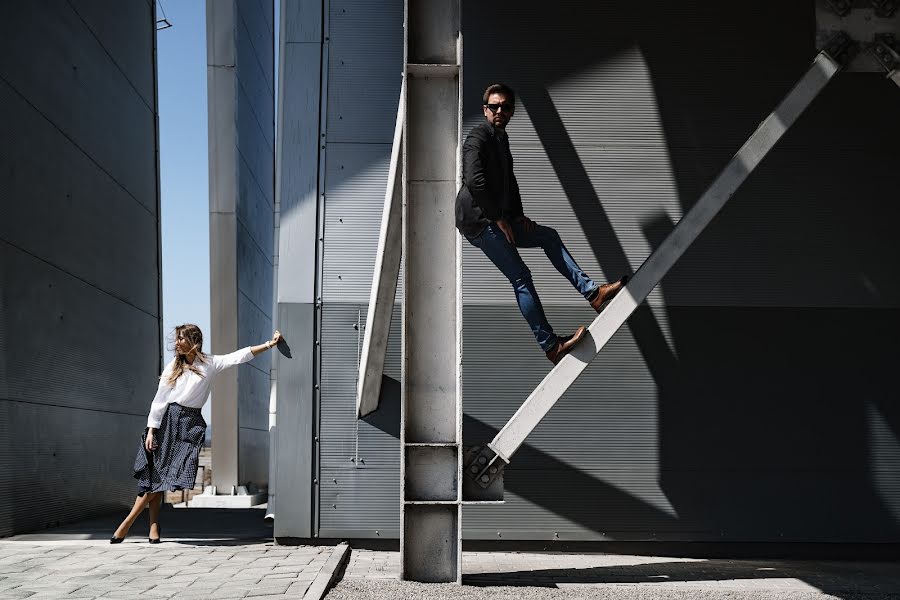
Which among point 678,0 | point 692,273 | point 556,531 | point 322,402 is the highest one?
point 678,0

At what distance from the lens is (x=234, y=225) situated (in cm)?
1961

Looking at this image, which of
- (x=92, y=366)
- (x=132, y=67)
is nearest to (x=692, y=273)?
(x=92, y=366)

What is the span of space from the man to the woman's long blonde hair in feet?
9.84

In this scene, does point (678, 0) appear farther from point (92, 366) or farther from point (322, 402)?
point (92, 366)

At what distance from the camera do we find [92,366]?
35.5 feet

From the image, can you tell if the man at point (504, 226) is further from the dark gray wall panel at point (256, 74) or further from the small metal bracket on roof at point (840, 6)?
the dark gray wall panel at point (256, 74)

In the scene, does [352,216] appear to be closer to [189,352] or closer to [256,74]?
[189,352]

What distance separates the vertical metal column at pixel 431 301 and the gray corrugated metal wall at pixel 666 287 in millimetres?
1811

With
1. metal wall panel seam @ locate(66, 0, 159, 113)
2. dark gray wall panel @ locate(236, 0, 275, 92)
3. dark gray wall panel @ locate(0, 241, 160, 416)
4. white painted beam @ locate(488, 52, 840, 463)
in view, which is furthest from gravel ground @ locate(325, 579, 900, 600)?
dark gray wall panel @ locate(236, 0, 275, 92)

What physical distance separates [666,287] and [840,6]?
247 centimetres

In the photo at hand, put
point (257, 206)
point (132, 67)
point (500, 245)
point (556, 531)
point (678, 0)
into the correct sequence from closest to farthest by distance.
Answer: point (500, 245)
point (556, 531)
point (678, 0)
point (132, 67)
point (257, 206)

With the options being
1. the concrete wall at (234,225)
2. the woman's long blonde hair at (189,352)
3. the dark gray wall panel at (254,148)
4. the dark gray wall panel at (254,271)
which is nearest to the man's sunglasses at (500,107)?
the woman's long blonde hair at (189,352)

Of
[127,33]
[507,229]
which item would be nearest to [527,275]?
[507,229]

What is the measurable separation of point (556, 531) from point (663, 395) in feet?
4.41
